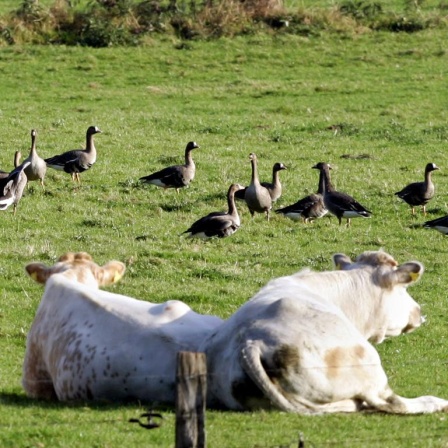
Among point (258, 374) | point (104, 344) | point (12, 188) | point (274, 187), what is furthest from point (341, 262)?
point (274, 187)

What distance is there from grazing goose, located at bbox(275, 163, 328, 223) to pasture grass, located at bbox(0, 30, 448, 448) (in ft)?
0.62

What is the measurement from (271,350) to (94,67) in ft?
86.8

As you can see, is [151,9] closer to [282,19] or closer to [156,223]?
[282,19]

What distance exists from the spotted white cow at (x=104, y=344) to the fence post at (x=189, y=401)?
90.1 inches

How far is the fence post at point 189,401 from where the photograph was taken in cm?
612

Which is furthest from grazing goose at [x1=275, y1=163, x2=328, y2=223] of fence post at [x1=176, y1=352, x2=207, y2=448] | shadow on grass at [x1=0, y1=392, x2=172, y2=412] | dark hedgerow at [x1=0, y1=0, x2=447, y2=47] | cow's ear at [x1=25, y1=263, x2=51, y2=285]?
dark hedgerow at [x1=0, y1=0, x2=447, y2=47]

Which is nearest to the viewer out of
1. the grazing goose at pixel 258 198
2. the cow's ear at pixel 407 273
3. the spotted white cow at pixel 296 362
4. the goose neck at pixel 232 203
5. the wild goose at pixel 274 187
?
the spotted white cow at pixel 296 362

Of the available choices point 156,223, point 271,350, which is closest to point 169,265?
point 156,223

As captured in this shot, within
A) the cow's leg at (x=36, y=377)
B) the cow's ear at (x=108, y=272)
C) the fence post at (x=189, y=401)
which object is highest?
the fence post at (x=189, y=401)

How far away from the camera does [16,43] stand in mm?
35656

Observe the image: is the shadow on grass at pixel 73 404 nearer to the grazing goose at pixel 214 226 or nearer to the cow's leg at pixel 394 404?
the cow's leg at pixel 394 404

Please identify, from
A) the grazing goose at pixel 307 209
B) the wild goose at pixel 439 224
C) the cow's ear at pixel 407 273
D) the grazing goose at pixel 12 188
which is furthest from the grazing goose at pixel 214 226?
the cow's ear at pixel 407 273

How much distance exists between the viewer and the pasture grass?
809cm

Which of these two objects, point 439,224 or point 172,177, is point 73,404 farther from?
point 172,177
